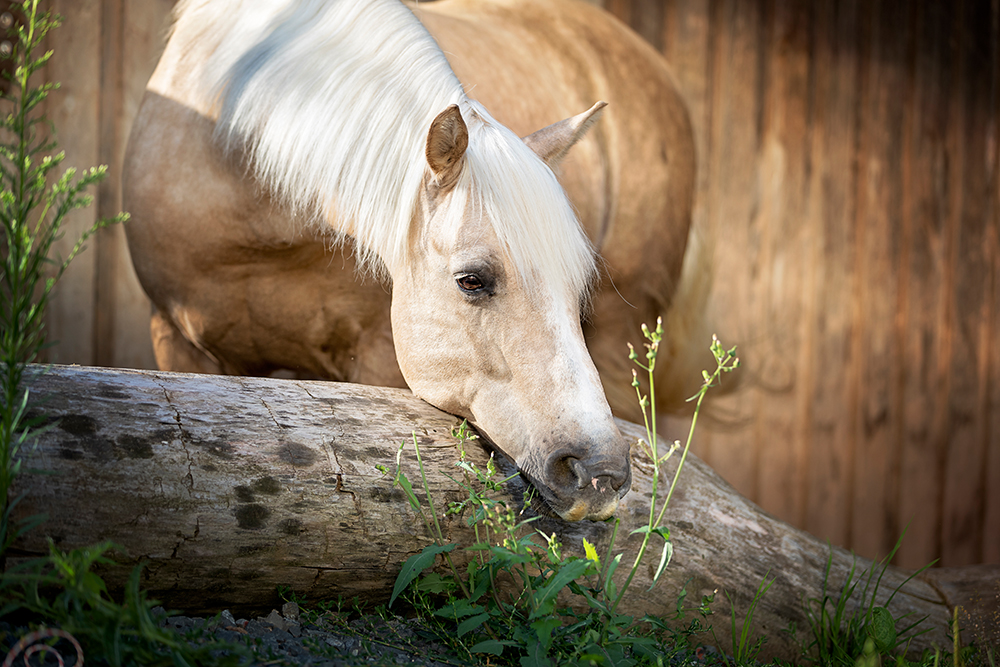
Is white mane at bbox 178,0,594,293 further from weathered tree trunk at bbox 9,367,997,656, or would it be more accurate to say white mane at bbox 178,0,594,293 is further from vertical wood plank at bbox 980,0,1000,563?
vertical wood plank at bbox 980,0,1000,563

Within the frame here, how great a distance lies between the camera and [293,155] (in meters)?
1.48

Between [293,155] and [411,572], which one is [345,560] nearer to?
[411,572]

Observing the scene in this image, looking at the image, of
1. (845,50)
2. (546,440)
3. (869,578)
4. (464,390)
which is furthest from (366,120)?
(845,50)

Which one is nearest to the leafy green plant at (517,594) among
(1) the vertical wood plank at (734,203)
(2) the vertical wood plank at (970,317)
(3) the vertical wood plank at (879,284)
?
(1) the vertical wood plank at (734,203)

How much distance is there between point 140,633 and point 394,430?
53 centimetres

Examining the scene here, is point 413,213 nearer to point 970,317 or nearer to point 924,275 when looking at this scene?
point 924,275

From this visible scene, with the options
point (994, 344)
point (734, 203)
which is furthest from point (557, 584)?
point (994, 344)

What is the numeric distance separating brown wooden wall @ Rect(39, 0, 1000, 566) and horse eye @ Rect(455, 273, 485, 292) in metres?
2.10

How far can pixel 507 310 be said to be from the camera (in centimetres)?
123

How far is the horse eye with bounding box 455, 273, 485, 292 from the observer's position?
4.07 ft

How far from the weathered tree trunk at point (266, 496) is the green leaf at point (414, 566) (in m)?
0.05

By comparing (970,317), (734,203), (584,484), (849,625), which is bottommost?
(970,317)

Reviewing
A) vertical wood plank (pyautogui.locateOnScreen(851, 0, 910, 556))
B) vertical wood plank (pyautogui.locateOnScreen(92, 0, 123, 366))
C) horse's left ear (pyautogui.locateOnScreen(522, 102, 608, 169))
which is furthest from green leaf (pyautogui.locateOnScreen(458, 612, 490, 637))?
vertical wood plank (pyautogui.locateOnScreen(851, 0, 910, 556))

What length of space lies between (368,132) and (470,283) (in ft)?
1.26
